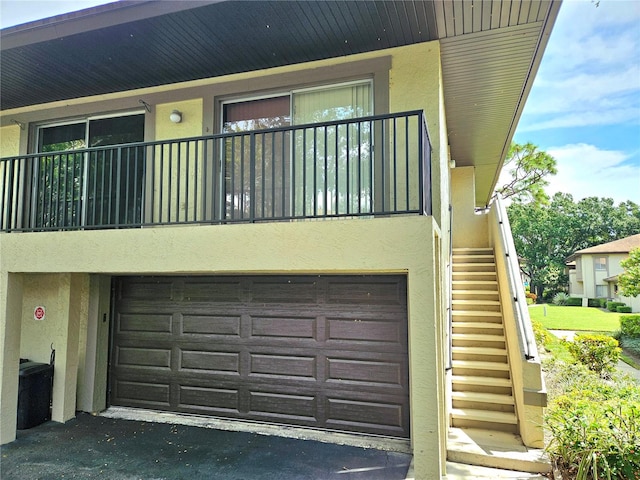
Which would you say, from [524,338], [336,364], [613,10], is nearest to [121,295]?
[336,364]

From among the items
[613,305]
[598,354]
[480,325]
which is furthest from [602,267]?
[480,325]

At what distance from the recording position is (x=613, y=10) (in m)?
4.89

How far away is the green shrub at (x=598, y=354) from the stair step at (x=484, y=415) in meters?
5.70

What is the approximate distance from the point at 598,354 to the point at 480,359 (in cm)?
563

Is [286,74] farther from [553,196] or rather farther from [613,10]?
[553,196]

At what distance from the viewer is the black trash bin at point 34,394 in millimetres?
5355

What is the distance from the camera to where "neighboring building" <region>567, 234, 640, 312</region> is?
29906 millimetres

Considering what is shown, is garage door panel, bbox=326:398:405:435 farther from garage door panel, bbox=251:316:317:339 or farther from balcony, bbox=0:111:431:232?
balcony, bbox=0:111:431:232

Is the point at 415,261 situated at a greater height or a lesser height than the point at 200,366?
greater

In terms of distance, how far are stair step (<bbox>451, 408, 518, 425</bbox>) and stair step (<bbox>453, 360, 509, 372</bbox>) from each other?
0.60m

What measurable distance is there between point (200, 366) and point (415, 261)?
12.8ft

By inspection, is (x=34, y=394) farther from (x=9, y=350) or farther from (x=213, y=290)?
(x=213, y=290)

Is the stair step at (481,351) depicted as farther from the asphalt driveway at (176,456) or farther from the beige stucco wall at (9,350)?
the beige stucco wall at (9,350)

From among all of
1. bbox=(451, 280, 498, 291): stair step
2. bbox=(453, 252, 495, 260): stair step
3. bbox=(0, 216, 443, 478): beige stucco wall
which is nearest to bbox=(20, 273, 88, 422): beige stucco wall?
bbox=(0, 216, 443, 478): beige stucco wall
